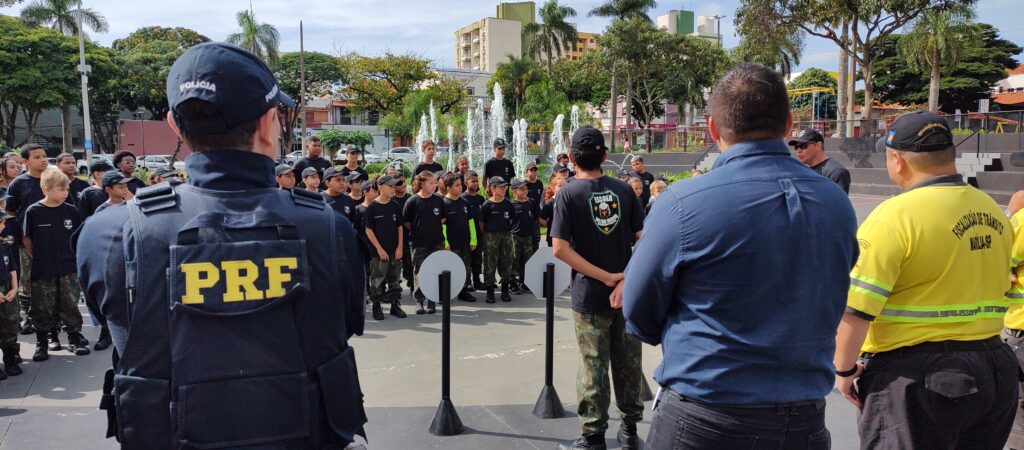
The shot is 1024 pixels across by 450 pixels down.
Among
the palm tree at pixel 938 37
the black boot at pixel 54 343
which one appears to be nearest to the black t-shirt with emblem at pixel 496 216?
the black boot at pixel 54 343

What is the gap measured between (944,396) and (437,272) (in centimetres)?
314

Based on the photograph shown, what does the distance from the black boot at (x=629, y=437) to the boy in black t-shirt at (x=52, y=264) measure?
5506 millimetres

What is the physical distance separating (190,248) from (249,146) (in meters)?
0.33

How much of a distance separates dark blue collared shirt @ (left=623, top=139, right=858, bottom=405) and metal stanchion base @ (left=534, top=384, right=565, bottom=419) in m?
2.90

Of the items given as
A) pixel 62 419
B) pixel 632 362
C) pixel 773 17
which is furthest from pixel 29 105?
pixel 632 362

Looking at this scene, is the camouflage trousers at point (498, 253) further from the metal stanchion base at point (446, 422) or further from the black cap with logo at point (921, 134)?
the black cap with logo at point (921, 134)

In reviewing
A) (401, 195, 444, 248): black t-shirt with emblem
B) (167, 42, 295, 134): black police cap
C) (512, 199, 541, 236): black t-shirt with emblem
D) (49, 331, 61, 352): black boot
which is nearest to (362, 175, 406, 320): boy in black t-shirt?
(401, 195, 444, 248): black t-shirt with emblem

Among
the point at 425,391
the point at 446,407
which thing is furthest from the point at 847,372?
the point at 425,391

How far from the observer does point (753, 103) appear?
2098 mm

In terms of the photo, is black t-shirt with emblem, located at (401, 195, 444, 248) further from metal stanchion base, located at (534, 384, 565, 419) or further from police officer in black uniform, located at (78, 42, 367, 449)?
police officer in black uniform, located at (78, 42, 367, 449)

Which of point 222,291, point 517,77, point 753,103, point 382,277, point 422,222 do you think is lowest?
point 382,277

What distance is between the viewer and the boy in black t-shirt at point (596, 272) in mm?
4020

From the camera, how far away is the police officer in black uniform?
1604 millimetres

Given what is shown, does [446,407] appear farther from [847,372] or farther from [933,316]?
[933,316]
